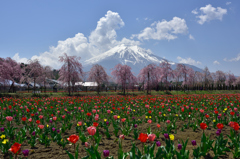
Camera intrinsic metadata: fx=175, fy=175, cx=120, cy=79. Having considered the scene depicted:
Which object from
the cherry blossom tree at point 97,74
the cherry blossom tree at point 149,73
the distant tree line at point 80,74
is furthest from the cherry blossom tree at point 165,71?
the cherry blossom tree at point 97,74

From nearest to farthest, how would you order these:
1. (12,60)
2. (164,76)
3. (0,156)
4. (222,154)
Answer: (222,154) → (0,156) → (12,60) → (164,76)

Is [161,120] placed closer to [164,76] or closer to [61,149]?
[61,149]

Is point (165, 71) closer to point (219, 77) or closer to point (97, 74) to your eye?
point (97, 74)

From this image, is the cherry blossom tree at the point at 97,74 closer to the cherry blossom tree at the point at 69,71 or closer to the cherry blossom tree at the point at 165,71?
the cherry blossom tree at the point at 69,71

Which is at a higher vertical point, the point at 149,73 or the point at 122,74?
the point at 149,73

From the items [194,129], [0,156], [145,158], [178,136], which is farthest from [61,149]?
[194,129]

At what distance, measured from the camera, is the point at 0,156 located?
4305mm

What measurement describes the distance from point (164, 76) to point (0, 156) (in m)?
47.4

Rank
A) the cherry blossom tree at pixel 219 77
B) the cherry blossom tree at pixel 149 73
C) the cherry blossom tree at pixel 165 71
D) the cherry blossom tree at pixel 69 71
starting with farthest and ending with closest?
the cherry blossom tree at pixel 219 77 → the cherry blossom tree at pixel 165 71 → the cherry blossom tree at pixel 149 73 → the cherry blossom tree at pixel 69 71

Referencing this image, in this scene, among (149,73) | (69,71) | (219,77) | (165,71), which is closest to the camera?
(69,71)

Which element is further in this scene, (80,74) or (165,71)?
(165,71)

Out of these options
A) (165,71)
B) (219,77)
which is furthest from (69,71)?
(219,77)

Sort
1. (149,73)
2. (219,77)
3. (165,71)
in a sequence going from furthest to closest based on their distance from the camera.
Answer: (219,77) < (165,71) < (149,73)

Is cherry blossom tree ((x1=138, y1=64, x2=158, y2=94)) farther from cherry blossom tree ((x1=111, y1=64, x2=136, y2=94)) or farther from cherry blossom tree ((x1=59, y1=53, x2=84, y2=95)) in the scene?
Answer: cherry blossom tree ((x1=59, y1=53, x2=84, y2=95))
